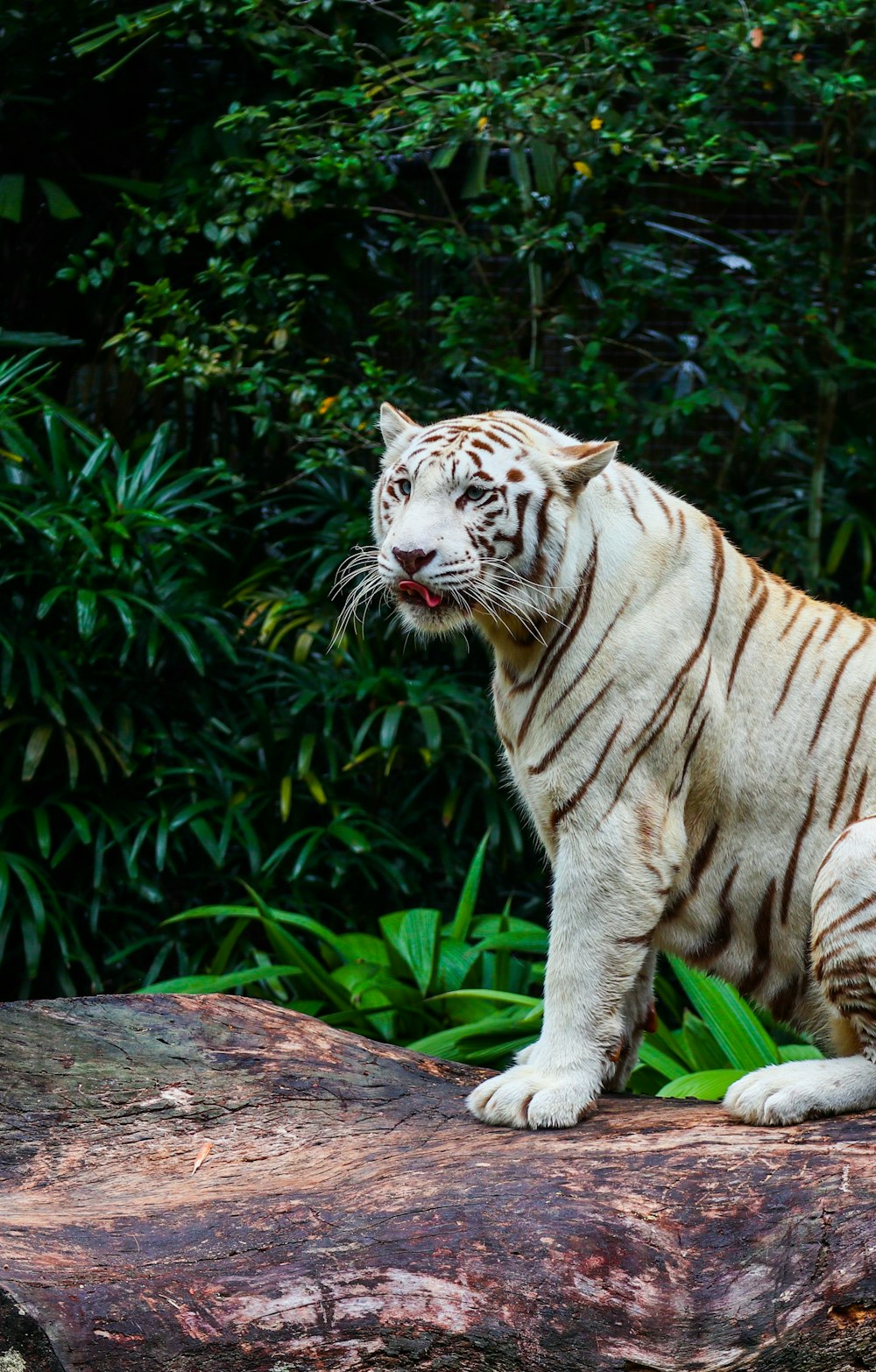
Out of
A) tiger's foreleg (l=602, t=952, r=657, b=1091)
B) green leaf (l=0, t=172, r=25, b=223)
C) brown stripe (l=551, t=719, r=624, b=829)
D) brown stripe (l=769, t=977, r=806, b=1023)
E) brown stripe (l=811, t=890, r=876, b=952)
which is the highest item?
green leaf (l=0, t=172, r=25, b=223)

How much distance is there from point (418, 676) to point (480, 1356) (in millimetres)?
3481

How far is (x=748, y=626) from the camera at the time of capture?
288cm

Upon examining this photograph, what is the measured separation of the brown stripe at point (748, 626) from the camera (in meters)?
2.84

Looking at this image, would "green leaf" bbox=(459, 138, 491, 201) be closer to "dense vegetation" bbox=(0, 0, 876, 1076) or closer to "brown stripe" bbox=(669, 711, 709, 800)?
"dense vegetation" bbox=(0, 0, 876, 1076)

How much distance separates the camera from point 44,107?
6.50 metres

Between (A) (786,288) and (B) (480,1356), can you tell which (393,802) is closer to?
(A) (786,288)

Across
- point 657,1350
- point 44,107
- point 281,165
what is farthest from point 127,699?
point 657,1350

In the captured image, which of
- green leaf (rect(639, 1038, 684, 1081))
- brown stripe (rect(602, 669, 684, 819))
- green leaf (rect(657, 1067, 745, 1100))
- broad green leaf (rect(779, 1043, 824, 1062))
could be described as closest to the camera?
brown stripe (rect(602, 669, 684, 819))

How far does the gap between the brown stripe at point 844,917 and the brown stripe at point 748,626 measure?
0.54 meters

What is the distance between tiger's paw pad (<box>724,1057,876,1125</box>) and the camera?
2.53 metres

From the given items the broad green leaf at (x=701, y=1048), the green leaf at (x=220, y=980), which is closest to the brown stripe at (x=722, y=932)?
the broad green leaf at (x=701, y=1048)

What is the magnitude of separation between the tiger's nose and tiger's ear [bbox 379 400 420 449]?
0.44 metres

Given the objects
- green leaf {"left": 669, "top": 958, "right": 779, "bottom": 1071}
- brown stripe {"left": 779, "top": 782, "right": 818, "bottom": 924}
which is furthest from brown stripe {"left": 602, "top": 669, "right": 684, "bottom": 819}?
green leaf {"left": 669, "top": 958, "right": 779, "bottom": 1071}

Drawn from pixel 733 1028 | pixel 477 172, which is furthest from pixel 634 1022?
pixel 477 172
